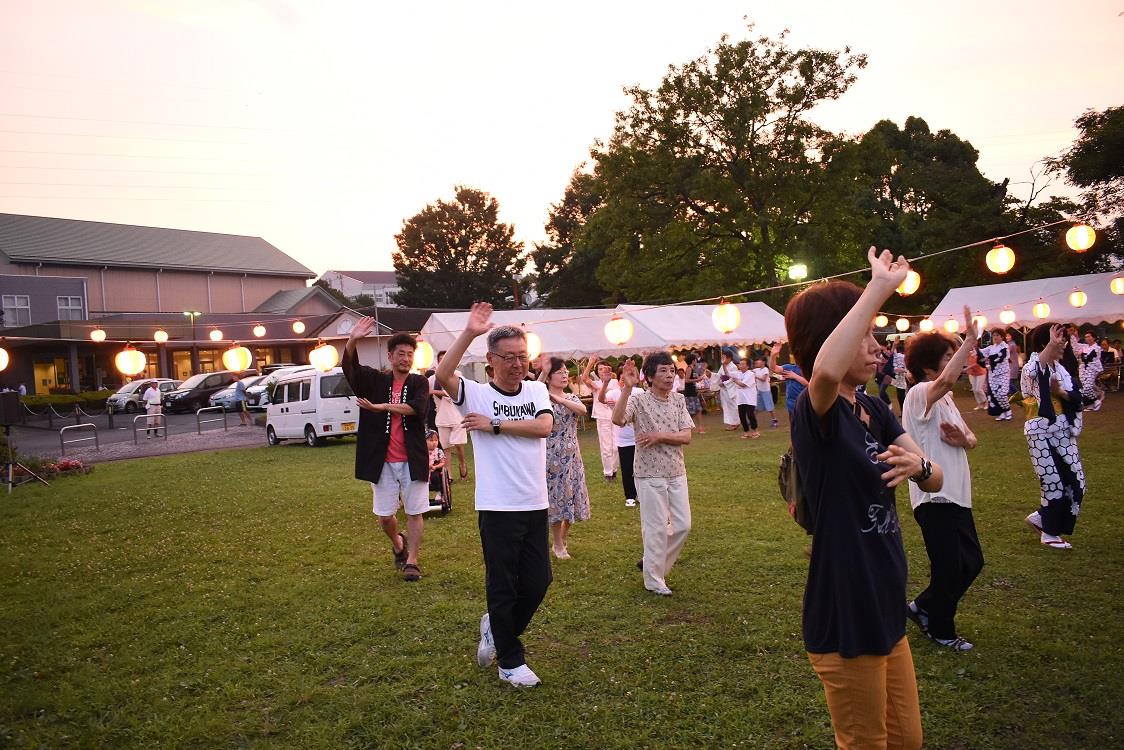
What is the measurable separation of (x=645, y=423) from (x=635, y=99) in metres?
26.1

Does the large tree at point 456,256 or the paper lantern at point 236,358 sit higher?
the large tree at point 456,256

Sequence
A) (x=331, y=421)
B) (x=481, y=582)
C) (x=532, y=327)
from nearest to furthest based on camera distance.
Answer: (x=481, y=582), (x=331, y=421), (x=532, y=327)

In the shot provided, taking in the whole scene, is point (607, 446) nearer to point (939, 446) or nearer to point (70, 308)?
point (939, 446)

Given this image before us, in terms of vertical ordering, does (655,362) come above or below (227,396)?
below

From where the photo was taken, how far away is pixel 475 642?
4.98 meters

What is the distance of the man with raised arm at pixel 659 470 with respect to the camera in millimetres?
5734

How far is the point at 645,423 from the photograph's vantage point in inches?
230

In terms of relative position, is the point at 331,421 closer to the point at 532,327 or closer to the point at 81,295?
the point at 532,327

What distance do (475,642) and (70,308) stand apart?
43667mm

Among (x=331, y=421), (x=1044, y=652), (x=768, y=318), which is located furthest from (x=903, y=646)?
(x=768, y=318)

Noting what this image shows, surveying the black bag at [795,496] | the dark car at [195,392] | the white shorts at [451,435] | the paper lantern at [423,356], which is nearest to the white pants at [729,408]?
the paper lantern at [423,356]

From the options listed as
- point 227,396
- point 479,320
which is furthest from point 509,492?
point 227,396

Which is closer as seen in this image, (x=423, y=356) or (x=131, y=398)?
(x=423, y=356)

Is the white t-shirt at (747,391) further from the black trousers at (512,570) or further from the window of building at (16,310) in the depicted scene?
the window of building at (16,310)
